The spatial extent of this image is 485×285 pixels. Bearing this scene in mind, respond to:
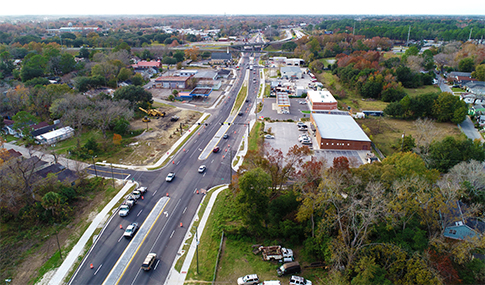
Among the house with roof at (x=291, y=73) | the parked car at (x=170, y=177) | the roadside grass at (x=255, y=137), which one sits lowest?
the parked car at (x=170, y=177)

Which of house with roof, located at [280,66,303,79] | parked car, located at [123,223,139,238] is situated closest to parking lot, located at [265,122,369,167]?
parked car, located at [123,223,139,238]

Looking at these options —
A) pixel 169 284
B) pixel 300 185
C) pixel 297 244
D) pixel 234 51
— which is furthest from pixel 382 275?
pixel 234 51

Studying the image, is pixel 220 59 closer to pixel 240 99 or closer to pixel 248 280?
pixel 240 99

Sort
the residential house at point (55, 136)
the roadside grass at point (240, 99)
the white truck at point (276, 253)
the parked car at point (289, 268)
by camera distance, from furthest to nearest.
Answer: the roadside grass at point (240, 99) < the residential house at point (55, 136) < the white truck at point (276, 253) < the parked car at point (289, 268)

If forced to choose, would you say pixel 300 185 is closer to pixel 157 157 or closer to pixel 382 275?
pixel 382 275

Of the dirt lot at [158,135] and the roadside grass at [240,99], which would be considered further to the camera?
the roadside grass at [240,99]

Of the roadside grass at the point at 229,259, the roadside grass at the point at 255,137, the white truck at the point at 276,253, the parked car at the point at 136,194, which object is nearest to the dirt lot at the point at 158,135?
the parked car at the point at 136,194

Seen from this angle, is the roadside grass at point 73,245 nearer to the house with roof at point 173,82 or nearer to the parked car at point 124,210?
the parked car at point 124,210

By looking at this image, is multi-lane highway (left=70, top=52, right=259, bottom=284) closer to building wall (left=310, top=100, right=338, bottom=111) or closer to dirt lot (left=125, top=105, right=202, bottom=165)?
dirt lot (left=125, top=105, right=202, bottom=165)
